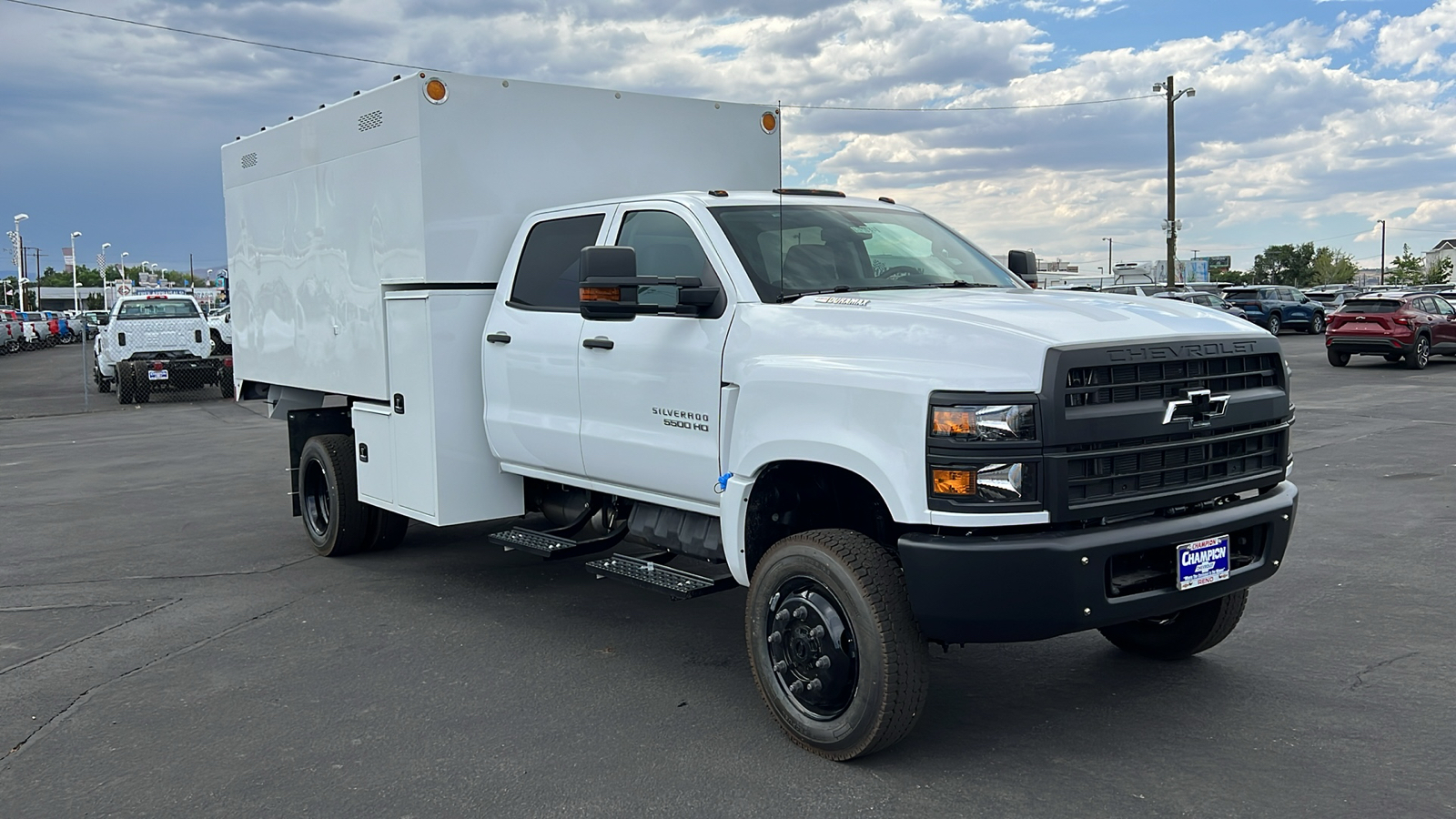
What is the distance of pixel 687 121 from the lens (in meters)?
7.59

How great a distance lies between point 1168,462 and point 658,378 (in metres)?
2.22

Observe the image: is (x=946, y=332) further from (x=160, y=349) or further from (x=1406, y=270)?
(x=1406, y=270)

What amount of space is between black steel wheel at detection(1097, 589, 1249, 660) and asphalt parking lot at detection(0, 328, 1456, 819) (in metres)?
0.09

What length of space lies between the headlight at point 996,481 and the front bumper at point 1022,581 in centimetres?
15

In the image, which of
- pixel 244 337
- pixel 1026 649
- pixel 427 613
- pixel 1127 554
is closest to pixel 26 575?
pixel 244 337

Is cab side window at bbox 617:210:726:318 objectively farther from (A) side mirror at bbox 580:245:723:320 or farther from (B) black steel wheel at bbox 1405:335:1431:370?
(B) black steel wheel at bbox 1405:335:1431:370

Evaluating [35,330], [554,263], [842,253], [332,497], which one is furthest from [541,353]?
[35,330]

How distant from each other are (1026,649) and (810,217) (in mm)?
2352

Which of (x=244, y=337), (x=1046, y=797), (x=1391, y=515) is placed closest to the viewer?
(x=1046, y=797)

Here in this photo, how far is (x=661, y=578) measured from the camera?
5406 mm

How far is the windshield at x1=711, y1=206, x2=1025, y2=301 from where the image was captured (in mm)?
5219

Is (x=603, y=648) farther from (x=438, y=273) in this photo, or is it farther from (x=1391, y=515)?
(x=1391, y=515)

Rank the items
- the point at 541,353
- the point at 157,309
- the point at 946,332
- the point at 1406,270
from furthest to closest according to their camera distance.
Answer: the point at 1406,270 < the point at 157,309 < the point at 541,353 < the point at 946,332

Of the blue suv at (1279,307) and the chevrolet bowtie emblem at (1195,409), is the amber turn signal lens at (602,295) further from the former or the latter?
the blue suv at (1279,307)
